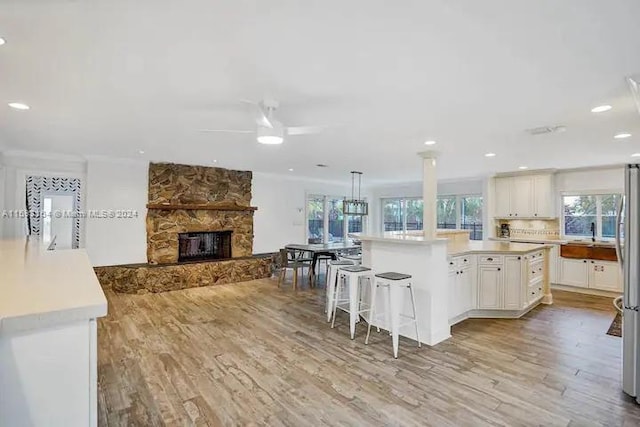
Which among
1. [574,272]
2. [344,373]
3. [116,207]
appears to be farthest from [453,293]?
[116,207]

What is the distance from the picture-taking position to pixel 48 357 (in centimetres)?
102

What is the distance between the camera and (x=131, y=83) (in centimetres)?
246

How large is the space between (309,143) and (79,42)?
9.37 ft

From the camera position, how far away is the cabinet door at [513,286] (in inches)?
173

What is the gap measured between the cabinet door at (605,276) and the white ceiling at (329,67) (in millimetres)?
2525

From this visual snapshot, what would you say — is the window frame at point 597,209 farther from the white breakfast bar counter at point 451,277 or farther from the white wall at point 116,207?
the white wall at point 116,207

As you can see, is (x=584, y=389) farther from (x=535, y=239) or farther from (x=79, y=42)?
(x=535, y=239)

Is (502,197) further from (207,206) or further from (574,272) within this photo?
(207,206)

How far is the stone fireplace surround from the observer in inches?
231

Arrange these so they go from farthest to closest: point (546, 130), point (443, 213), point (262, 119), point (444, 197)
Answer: point (443, 213) < point (444, 197) < point (546, 130) < point (262, 119)

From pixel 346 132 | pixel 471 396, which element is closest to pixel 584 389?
pixel 471 396

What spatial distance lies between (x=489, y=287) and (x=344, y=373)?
263cm

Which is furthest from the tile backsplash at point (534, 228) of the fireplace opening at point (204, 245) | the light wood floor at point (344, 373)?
the fireplace opening at point (204, 245)

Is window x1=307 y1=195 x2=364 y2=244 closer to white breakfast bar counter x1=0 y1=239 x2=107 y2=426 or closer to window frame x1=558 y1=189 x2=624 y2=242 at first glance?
window frame x1=558 y1=189 x2=624 y2=242
